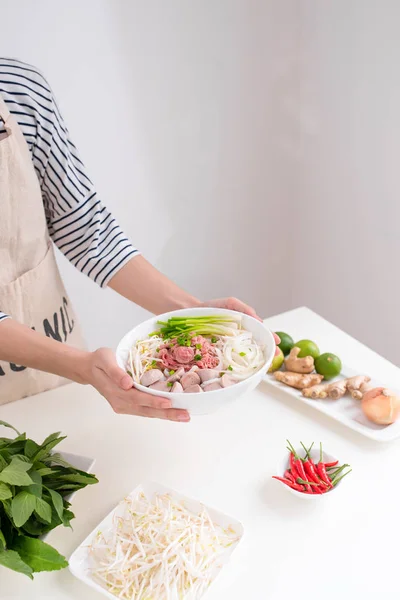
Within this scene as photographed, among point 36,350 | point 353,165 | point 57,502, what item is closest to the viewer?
point 57,502

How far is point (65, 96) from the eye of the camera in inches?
92.0

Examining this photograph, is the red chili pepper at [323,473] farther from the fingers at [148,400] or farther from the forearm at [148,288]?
the forearm at [148,288]

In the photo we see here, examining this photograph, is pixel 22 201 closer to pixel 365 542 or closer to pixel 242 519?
pixel 242 519

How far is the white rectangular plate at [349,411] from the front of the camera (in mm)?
1281

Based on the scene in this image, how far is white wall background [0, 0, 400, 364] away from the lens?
7.66 feet

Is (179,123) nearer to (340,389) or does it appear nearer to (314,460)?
(340,389)

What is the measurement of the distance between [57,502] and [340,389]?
2.20 ft

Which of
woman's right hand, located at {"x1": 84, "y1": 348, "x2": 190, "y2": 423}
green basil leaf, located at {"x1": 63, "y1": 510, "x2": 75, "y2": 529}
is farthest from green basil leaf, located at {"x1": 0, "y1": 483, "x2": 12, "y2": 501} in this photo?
woman's right hand, located at {"x1": 84, "y1": 348, "x2": 190, "y2": 423}

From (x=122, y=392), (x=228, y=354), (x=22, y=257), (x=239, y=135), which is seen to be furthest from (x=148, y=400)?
(x=239, y=135)

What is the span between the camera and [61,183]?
155cm

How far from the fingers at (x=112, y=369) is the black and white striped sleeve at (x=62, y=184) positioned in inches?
17.6

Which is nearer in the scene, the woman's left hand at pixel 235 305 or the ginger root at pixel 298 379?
the woman's left hand at pixel 235 305

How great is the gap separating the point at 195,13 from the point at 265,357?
1.78m

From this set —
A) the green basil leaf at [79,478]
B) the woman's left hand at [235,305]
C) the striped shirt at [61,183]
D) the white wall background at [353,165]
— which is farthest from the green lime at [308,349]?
the white wall background at [353,165]
